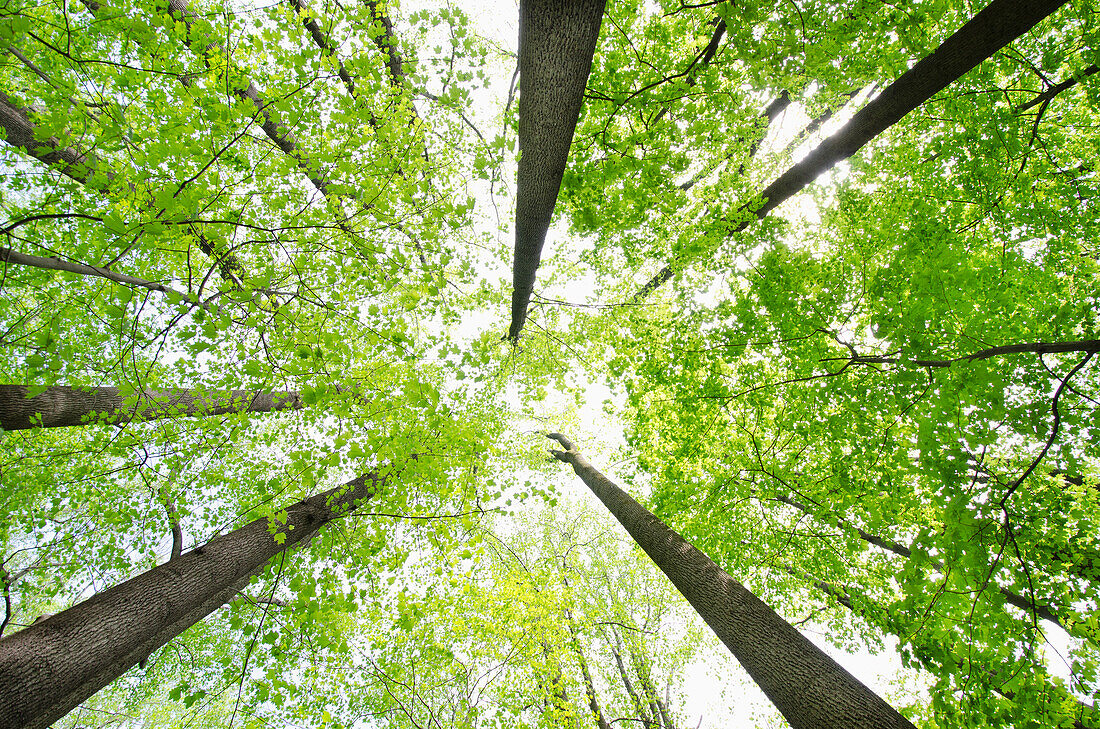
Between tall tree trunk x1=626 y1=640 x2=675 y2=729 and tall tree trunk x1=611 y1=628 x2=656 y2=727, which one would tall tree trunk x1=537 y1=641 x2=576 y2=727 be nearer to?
tall tree trunk x1=611 y1=628 x2=656 y2=727

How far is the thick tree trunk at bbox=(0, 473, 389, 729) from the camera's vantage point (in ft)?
8.11

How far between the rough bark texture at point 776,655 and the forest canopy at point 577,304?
563 millimetres

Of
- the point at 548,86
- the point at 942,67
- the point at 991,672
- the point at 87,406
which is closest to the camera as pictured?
the point at 991,672

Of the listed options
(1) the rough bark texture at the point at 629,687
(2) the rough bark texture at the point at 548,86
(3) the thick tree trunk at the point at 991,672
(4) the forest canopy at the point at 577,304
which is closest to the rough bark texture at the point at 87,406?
(4) the forest canopy at the point at 577,304

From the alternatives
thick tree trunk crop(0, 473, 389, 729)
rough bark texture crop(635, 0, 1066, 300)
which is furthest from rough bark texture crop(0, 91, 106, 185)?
rough bark texture crop(635, 0, 1066, 300)

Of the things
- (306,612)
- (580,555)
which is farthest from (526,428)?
(306,612)

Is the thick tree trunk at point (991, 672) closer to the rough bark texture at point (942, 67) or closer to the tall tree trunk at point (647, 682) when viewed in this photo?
the rough bark texture at point (942, 67)

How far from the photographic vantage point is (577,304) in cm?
730

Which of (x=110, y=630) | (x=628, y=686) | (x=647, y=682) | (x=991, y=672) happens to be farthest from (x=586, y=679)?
(x=110, y=630)

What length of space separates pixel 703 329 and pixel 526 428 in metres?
7.46

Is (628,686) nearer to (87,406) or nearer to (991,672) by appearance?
(991,672)

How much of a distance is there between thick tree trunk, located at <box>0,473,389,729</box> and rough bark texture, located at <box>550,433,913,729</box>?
3.74m

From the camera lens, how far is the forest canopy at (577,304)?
273cm

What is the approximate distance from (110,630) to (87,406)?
4.19m
